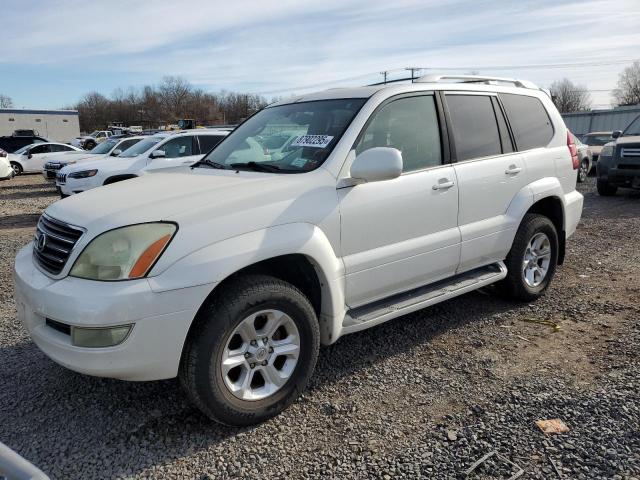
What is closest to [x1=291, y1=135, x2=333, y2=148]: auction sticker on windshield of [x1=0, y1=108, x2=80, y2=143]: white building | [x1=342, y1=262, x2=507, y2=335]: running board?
[x1=342, y1=262, x2=507, y2=335]: running board

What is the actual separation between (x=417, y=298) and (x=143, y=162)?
8.49 m

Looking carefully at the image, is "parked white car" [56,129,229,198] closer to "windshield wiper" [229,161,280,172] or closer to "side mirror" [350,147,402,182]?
"windshield wiper" [229,161,280,172]

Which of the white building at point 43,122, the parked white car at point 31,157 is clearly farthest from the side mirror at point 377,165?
the white building at point 43,122

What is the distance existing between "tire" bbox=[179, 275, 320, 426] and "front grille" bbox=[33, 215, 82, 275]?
30.6 inches

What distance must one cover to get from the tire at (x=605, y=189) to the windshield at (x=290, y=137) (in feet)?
32.6

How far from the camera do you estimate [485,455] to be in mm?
2639

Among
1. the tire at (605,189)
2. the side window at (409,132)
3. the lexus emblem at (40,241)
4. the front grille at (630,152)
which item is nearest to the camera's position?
the lexus emblem at (40,241)

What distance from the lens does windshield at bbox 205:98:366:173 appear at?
3.38 m

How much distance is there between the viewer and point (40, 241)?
3.03 metres

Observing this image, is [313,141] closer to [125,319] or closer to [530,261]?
[125,319]

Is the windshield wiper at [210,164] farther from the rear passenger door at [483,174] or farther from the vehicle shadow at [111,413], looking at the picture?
the rear passenger door at [483,174]

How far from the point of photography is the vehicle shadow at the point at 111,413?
8.85 ft

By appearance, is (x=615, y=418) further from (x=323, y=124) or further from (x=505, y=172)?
(x=323, y=124)

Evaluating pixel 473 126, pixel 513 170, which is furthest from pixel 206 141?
pixel 513 170
